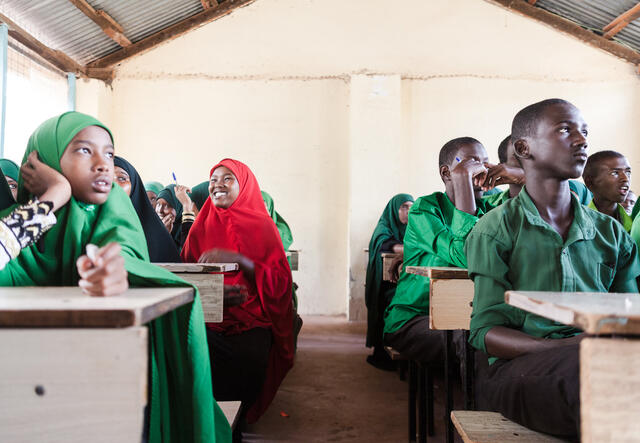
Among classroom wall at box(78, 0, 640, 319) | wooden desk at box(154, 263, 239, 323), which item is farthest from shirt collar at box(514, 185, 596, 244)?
classroom wall at box(78, 0, 640, 319)

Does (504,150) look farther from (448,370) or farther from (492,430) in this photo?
(492,430)

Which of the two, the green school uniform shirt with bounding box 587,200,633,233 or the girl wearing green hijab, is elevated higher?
the green school uniform shirt with bounding box 587,200,633,233

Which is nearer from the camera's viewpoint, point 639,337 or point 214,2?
point 639,337

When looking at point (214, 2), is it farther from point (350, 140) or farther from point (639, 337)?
point (639, 337)

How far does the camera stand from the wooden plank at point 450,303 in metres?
1.81

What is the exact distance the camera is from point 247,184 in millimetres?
2898

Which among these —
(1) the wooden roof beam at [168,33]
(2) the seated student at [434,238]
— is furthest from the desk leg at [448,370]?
(1) the wooden roof beam at [168,33]

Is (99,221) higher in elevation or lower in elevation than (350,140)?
lower

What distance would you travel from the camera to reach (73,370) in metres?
0.78

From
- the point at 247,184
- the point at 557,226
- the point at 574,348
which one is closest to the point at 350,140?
the point at 247,184

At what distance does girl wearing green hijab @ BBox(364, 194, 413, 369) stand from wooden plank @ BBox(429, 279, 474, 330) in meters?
1.65

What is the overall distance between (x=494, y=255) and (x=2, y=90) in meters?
4.62

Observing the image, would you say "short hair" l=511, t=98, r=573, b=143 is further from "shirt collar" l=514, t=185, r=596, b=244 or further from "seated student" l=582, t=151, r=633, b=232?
"seated student" l=582, t=151, r=633, b=232

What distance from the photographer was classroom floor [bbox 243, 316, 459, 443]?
239cm
